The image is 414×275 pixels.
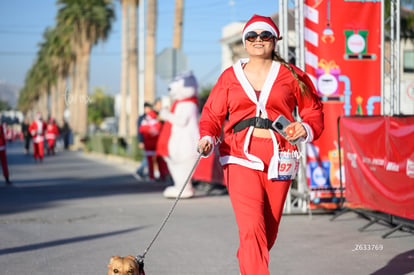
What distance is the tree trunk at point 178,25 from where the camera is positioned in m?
27.7

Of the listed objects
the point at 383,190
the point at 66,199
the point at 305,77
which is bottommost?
the point at 66,199

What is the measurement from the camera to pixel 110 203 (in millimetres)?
12281

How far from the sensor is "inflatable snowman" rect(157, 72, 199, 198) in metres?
13.1

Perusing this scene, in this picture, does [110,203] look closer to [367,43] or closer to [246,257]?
[367,43]

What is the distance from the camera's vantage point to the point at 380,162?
8.34 meters

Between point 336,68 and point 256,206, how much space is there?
569 centimetres

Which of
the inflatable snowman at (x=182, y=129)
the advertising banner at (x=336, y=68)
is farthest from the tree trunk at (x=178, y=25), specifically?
the advertising banner at (x=336, y=68)

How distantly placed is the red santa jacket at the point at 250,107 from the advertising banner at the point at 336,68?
4924 millimetres

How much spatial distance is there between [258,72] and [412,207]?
3175mm

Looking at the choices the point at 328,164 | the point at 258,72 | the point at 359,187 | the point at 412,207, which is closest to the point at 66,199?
the point at 328,164

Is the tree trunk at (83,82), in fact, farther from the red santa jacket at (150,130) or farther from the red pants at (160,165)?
the red santa jacket at (150,130)

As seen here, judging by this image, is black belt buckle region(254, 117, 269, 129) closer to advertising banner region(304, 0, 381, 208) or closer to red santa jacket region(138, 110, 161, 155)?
advertising banner region(304, 0, 381, 208)

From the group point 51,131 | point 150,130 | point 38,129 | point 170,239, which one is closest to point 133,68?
point 51,131

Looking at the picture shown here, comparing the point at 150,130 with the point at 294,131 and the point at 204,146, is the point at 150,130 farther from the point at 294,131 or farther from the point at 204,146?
the point at 294,131
